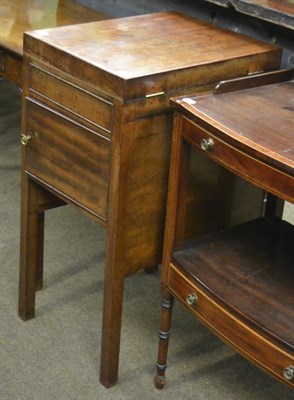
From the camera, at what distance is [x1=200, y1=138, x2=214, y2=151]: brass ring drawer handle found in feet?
6.01

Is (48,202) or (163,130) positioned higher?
(163,130)

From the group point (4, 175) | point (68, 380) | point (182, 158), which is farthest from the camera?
point (4, 175)

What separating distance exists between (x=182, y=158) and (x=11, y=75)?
879 mm

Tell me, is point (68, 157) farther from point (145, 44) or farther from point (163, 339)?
point (163, 339)

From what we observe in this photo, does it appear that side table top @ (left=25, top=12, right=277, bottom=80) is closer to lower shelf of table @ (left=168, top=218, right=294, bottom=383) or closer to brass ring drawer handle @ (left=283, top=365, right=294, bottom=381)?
lower shelf of table @ (left=168, top=218, right=294, bottom=383)

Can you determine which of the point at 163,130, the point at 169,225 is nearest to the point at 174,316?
the point at 169,225

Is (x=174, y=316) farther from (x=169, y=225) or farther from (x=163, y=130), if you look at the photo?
(x=163, y=130)

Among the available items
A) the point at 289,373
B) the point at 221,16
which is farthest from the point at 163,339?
the point at 221,16

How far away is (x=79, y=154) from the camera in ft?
6.83

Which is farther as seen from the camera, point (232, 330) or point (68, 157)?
point (68, 157)

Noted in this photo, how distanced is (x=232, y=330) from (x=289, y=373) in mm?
181

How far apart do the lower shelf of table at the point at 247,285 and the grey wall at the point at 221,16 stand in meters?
0.51

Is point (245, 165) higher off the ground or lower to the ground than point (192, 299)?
higher

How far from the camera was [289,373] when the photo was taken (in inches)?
71.2
